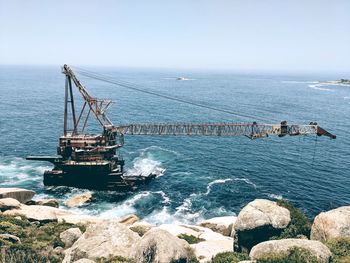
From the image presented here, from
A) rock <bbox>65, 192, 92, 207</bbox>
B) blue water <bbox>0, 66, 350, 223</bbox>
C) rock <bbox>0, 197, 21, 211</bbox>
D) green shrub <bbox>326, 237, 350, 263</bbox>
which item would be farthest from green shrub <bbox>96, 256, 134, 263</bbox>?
rock <bbox>65, 192, 92, 207</bbox>

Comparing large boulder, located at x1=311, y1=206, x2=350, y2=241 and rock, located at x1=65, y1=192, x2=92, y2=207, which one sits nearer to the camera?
large boulder, located at x1=311, y1=206, x2=350, y2=241

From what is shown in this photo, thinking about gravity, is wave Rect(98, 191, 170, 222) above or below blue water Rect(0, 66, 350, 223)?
below

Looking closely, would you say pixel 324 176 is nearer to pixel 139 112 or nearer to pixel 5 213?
pixel 5 213

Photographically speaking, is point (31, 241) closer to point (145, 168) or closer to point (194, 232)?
point (194, 232)


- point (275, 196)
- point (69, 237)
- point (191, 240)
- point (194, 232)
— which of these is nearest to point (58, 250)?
point (69, 237)

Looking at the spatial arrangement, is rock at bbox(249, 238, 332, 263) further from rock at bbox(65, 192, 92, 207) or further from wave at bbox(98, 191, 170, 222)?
rock at bbox(65, 192, 92, 207)

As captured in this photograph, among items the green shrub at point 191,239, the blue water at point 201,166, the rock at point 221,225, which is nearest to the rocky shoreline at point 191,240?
the green shrub at point 191,239
